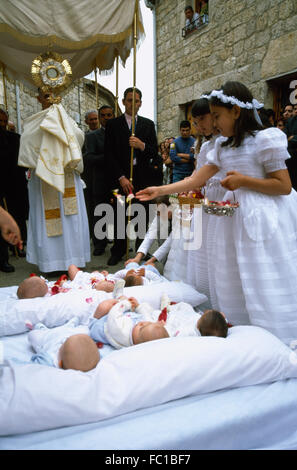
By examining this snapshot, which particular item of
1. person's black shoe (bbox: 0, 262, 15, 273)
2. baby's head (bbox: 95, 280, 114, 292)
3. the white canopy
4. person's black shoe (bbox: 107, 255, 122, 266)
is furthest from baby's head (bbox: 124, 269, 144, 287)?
the white canopy

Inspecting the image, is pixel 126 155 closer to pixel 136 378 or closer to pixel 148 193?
pixel 148 193

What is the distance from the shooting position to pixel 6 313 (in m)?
2.22

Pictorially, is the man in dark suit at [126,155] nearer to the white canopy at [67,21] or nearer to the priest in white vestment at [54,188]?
the priest in white vestment at [54,188]

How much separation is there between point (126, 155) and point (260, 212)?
9.45 feet

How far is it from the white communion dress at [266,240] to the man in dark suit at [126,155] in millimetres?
2509

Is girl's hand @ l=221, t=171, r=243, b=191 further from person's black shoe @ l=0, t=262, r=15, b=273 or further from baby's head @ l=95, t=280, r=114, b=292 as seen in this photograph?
person's black shoe @ l=0, t=262, r=15, b=273

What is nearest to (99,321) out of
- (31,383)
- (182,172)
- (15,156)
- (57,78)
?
(31,383)

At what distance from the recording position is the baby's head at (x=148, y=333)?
6.02ft

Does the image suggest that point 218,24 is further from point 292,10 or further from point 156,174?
point 156,174

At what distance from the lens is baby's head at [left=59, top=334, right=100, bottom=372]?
5.22 feet

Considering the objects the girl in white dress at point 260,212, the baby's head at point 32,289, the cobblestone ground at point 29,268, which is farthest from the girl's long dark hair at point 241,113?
the cobblestone ground at point 29,268

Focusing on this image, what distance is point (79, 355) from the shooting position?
62.9 inches

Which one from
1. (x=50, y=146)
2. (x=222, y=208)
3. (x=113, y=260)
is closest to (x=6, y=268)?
(x=113, y=260)

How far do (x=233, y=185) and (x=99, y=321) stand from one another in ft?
3.79
